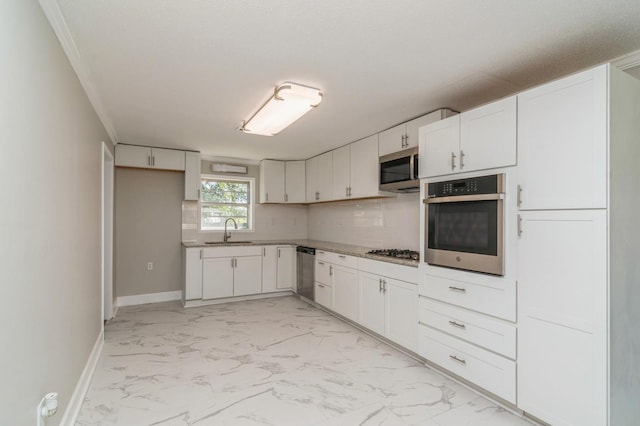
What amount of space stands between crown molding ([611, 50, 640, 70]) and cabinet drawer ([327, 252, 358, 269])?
2.66 m

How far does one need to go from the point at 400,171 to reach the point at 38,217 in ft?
9.44

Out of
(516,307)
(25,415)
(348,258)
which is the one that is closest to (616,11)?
(516,307)

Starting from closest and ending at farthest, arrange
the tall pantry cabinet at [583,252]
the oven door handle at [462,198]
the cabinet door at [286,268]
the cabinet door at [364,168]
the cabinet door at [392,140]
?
1. the tall pantry cabinet at [583,252]
2. the oven door handle at [462,198]
3. the cabinet door at [392,140]
4. the cabinet door at [364,168]
5. the cabinet door at [286,268]

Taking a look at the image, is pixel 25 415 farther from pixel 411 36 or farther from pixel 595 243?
pixel 595 243

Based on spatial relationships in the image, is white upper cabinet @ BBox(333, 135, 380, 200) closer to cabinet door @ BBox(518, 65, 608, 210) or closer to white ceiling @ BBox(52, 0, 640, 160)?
white ceiling @ BBox(52, 0, 640, 160)

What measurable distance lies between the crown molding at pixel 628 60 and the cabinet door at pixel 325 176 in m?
3.24

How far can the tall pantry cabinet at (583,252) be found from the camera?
1742mm

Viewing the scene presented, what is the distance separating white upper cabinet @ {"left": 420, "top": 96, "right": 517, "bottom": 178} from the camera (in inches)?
87.6

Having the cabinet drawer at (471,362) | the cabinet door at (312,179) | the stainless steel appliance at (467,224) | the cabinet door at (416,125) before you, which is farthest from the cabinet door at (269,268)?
the stainless steel appliance at (467,224)

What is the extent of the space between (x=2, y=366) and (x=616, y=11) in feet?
10.1

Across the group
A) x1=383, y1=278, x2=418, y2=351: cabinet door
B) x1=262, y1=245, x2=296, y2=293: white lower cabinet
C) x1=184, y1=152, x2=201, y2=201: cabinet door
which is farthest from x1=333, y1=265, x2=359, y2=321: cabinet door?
x1=184, y1=152, x2=201, y2=201: cabinet door

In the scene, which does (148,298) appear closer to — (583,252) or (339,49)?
(339,49)

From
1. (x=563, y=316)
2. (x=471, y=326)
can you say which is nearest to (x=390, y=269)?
(x=471, y=326)

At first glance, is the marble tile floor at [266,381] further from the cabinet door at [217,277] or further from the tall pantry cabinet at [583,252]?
the cabinet door at [217,277]
